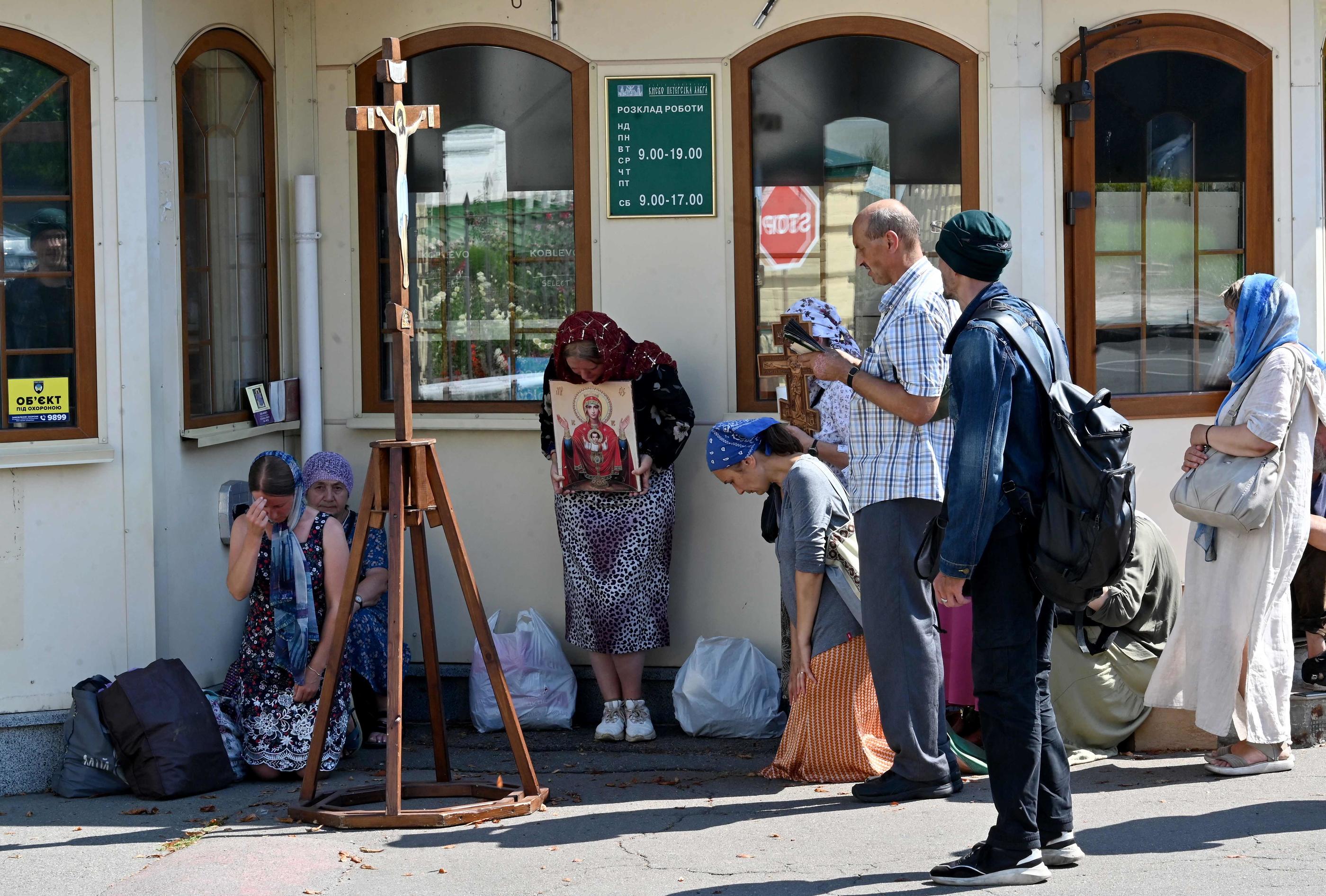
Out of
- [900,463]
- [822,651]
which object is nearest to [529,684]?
[822,651]

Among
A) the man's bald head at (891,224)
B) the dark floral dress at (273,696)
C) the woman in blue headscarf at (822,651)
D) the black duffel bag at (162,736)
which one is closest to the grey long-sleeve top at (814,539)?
the woman in blue headscarf at (822,651)

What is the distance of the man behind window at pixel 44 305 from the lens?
6.16 meters

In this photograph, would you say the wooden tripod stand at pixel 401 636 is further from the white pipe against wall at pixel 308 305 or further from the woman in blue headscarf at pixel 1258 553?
the woman in blue headscarf at pixel 1258 553

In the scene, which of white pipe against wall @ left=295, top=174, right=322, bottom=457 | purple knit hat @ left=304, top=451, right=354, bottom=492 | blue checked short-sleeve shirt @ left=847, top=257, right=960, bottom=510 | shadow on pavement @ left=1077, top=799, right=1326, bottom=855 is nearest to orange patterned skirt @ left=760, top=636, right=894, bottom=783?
blue checked short-sleeve shirt @ left=847, top=257, right=960, bottom=510

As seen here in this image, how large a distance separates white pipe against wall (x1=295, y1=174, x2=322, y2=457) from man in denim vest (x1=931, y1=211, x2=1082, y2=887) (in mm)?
3866

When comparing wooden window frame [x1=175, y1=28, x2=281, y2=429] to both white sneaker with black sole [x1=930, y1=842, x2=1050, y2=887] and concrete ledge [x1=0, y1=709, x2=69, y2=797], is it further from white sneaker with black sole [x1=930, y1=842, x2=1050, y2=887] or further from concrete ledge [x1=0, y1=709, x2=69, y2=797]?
white sneaker with black sole [x1=930, y1=842, x2=1050, y2=887]

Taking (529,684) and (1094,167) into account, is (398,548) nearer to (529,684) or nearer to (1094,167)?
(529,684)

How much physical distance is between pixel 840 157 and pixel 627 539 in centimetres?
210

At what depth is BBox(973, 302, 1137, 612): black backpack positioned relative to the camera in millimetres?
4055

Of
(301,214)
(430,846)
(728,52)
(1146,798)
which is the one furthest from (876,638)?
(301,214)

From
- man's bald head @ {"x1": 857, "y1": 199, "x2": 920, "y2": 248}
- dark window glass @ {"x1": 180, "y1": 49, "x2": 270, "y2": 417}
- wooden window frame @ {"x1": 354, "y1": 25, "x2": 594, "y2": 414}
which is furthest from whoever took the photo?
wooden window frame @ {"x1": 354, "y1": 25, "x2": 594, "y2": 414}

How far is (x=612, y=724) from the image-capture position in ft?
22.2

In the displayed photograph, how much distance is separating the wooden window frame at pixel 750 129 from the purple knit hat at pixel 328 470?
190 centimetres

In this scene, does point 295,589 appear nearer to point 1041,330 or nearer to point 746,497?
point 746,497
